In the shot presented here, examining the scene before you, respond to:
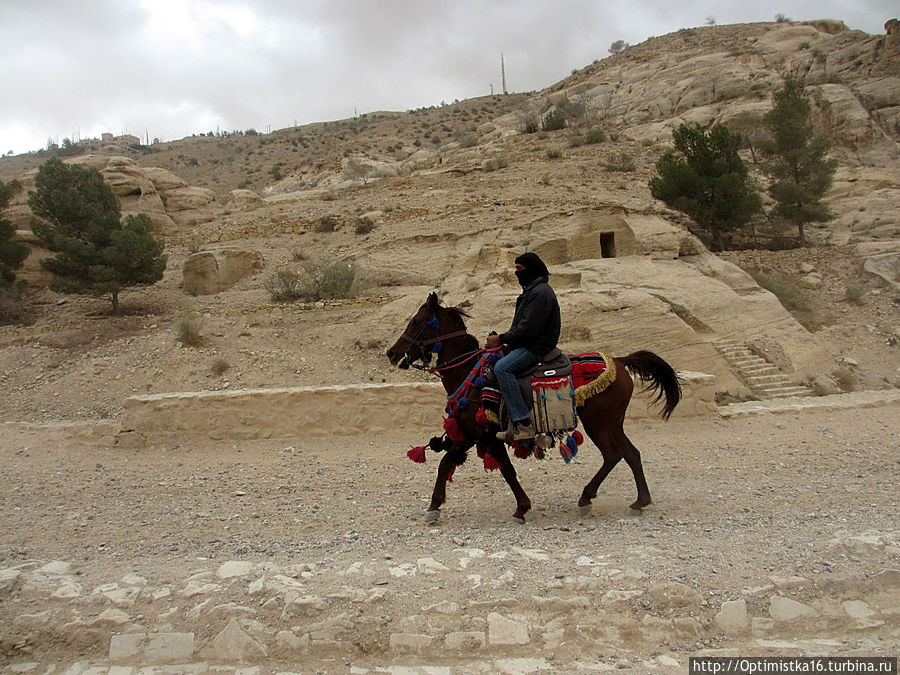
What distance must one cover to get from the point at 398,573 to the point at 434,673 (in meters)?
0.88

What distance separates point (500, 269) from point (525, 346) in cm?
881

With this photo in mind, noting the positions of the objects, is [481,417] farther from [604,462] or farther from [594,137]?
[594,137]

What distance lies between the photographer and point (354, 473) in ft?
24.0

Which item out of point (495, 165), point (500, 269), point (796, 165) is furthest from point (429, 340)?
point (495, 165)

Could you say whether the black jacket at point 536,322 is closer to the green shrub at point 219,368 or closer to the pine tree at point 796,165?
the green shrub at point 219,368

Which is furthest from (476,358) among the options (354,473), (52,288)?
(52,288)

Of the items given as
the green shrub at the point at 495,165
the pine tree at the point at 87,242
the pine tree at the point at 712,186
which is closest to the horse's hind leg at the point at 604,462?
the pine tree at the point at 87,242

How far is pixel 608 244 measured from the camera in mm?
15375

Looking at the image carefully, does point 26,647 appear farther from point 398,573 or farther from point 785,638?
point 785,638

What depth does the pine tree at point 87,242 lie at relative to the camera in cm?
1645

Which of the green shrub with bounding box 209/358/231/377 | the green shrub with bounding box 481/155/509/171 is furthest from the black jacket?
the green shrub with bounding box 481/155/509/171

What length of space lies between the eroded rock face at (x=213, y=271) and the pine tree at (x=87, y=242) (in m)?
1.12

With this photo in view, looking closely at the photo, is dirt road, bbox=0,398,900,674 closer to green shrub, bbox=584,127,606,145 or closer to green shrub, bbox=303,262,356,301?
green shrub, bbox=303,262,356,301

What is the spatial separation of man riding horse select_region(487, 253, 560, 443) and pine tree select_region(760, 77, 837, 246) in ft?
66.7
